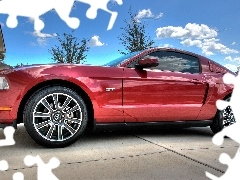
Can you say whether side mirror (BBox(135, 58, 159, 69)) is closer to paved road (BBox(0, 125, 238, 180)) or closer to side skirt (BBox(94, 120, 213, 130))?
side skirt (BBox(94, 120, 213, 130))

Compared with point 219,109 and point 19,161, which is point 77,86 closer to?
point 19,161

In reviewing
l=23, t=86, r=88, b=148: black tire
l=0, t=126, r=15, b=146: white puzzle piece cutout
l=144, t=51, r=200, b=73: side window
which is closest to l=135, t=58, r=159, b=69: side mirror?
l=144, t=51, r=200, b=73: side window

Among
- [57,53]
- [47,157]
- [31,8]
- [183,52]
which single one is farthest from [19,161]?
[57,53]

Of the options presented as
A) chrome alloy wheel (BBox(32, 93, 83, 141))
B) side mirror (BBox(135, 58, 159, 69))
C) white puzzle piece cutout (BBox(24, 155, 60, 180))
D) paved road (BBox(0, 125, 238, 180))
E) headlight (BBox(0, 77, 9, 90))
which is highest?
side mirror (BBox(135, 58, 159, 69))

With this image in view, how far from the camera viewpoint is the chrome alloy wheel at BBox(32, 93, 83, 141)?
12.3 feet

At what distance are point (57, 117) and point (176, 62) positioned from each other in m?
1.99

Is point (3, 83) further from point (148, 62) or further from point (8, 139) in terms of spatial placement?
point (148, 62)

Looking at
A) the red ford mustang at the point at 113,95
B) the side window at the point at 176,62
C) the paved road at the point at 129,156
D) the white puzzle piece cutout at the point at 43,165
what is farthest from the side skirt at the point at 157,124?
the white puzzle piece cutout at the point at 43,165

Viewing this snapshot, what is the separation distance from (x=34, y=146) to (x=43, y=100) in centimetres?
59

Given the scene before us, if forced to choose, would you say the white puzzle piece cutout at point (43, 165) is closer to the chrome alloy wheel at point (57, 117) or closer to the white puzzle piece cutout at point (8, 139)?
the chrome alloy wheel at point (57, 117)

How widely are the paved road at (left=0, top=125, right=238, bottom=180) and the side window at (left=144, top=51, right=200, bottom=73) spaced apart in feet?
3.28

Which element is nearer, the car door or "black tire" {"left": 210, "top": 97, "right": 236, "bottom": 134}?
the car door

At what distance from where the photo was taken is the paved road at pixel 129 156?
2807 mm

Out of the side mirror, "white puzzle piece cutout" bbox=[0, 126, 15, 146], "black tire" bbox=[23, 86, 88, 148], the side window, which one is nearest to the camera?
"black tire" bbox=[23, 86, 88, 148]
